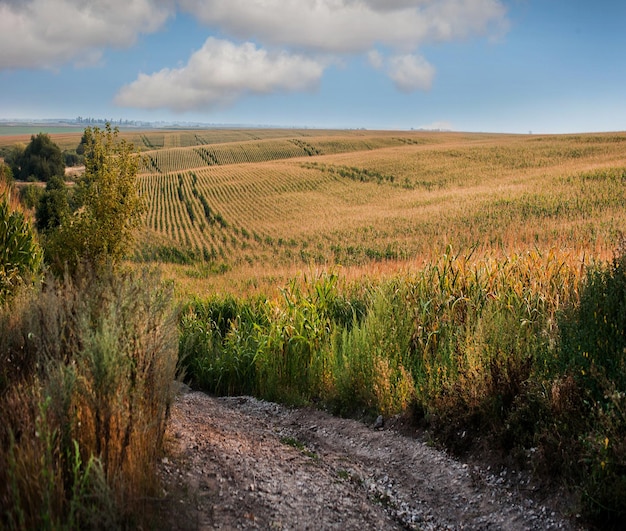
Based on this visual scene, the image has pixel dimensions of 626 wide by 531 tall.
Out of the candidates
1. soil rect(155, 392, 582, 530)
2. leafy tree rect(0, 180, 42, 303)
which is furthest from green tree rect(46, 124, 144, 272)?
soil rect(155, 392, 582, 530)

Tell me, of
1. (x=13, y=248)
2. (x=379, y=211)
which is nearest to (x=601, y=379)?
(x=13, y=248)

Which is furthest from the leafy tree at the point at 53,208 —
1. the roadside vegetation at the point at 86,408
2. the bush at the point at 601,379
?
the bush at the point at 601,379

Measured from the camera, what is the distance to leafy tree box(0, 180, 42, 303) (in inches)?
285

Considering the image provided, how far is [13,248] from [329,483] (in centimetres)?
581

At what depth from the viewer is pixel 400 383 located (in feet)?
19.5

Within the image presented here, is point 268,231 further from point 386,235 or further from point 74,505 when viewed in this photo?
point 74,505

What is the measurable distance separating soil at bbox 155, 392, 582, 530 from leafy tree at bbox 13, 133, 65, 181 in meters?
82.7

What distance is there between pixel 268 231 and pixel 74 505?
37.3 metres

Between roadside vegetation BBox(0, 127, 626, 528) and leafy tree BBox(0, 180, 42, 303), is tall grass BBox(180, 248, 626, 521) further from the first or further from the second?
leafy tree BBox(0, 180, 42, 303)

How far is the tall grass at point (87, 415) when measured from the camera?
272cm

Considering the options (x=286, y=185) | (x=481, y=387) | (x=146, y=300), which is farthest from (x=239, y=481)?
(x=286, y=185)

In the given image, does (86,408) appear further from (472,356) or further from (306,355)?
(306,355)

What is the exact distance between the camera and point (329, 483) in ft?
14.0

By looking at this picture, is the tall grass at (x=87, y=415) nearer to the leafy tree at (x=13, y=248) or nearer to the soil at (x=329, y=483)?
the soil at (x=329, y=483)
